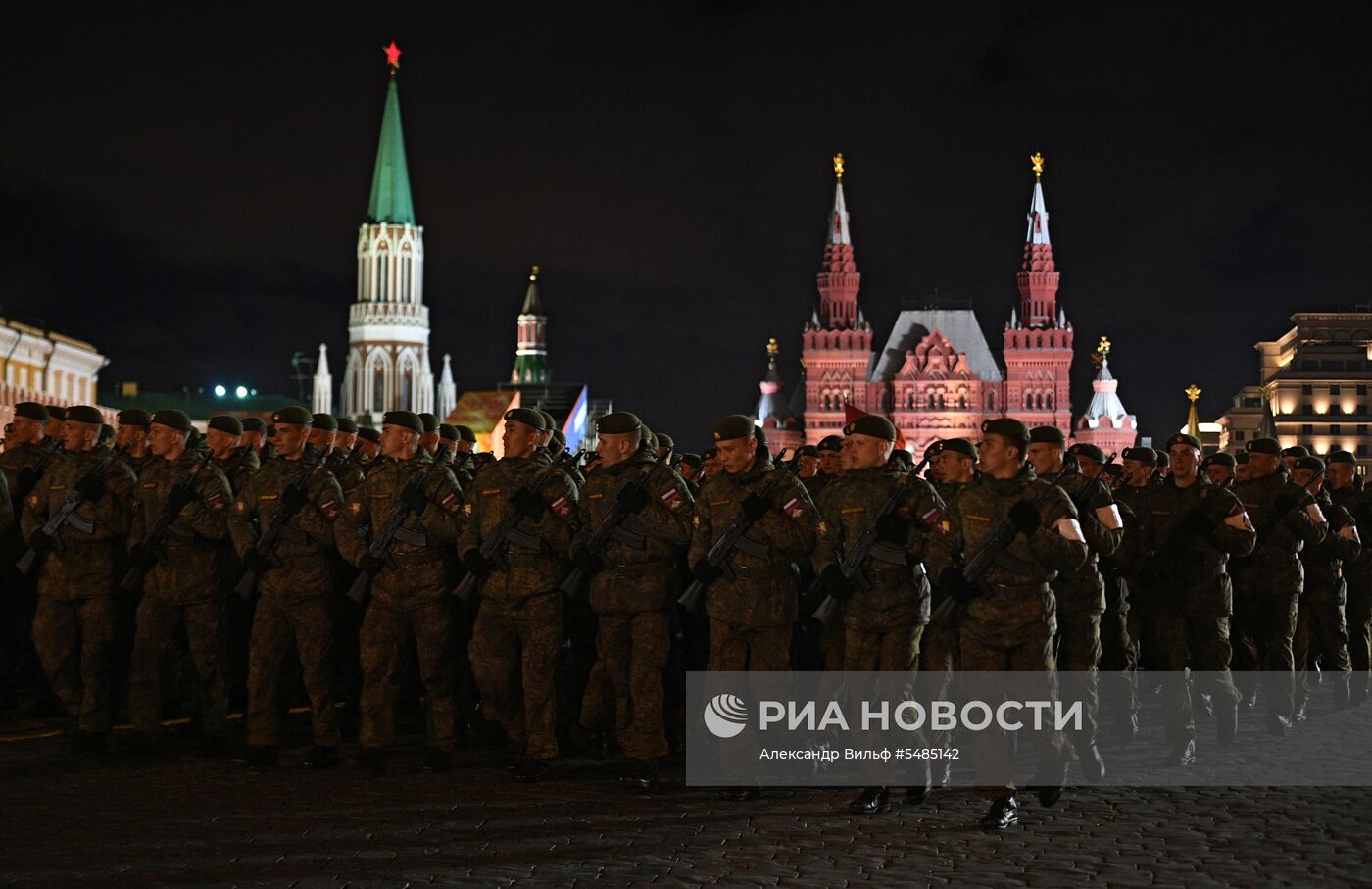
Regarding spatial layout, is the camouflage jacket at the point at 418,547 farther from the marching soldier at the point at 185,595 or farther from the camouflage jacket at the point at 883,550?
the camouflage jacket at the point at 883,550

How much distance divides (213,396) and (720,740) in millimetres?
107041

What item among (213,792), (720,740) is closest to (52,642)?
(213,792)

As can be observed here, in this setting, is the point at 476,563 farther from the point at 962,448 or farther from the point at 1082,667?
the point at 1082,667

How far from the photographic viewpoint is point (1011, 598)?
886cm

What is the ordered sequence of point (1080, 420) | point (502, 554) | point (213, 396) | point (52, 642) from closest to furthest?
1. point (502, 554)
2. point (52, 642)
3. point (213, 396)
4. point (1080, 420)

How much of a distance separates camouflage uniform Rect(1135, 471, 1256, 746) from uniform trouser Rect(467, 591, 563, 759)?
14.1 ft

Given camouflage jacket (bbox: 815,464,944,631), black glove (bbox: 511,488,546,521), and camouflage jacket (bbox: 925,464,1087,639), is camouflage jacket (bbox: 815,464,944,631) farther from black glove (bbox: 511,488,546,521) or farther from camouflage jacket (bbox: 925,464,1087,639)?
black glove (bbox: 511,488,546,521)

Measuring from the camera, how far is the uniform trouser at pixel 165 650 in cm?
1073

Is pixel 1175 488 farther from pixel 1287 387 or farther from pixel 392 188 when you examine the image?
pixel 392 188

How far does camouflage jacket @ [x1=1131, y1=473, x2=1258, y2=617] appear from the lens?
36.2 ft

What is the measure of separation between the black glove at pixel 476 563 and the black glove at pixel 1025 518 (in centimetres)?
338

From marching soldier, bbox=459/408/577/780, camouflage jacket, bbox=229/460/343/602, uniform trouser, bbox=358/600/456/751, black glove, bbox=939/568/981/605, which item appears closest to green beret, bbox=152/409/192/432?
camouflage jacket, bbox=229/460/343/602

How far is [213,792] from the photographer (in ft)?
31.2

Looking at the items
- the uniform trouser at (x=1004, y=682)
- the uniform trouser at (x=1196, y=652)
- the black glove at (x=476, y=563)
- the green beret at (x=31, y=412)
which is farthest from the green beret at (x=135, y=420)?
the uniform trouser at (x=1196, y=652)
